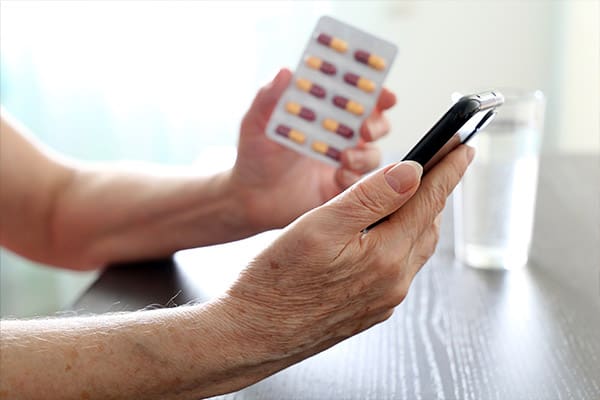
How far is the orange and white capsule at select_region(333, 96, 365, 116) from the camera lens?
31.2 inches

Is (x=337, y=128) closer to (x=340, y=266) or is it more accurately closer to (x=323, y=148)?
(x=323, y=148)

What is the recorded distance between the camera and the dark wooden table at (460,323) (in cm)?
56

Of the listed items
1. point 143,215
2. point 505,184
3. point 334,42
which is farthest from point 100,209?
point 505,184

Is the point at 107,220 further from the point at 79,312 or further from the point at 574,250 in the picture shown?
the point at 574,250

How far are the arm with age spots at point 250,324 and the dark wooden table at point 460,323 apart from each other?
58 millimetres

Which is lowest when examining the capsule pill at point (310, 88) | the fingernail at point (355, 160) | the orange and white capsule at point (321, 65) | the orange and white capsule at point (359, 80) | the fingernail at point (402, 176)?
the fingernail at point (355, 160)

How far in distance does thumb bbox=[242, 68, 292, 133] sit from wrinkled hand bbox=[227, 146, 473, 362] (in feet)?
0.99

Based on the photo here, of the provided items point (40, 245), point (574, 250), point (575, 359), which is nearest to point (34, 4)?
point (40, 245)

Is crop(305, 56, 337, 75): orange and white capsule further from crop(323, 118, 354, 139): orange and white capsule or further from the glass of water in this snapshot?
the glass of water

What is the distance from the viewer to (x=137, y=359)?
51cm

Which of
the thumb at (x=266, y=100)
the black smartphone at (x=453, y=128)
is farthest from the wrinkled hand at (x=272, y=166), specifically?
the black smartphone at (x=453, y=128)

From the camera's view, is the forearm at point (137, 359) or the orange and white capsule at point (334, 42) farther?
the orange and white capsule at point (334, 42)

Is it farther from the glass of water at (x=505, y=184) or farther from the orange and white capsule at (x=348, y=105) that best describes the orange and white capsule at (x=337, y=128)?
the glass of water at (x=505, y=184)

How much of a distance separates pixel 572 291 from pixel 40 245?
61cm
